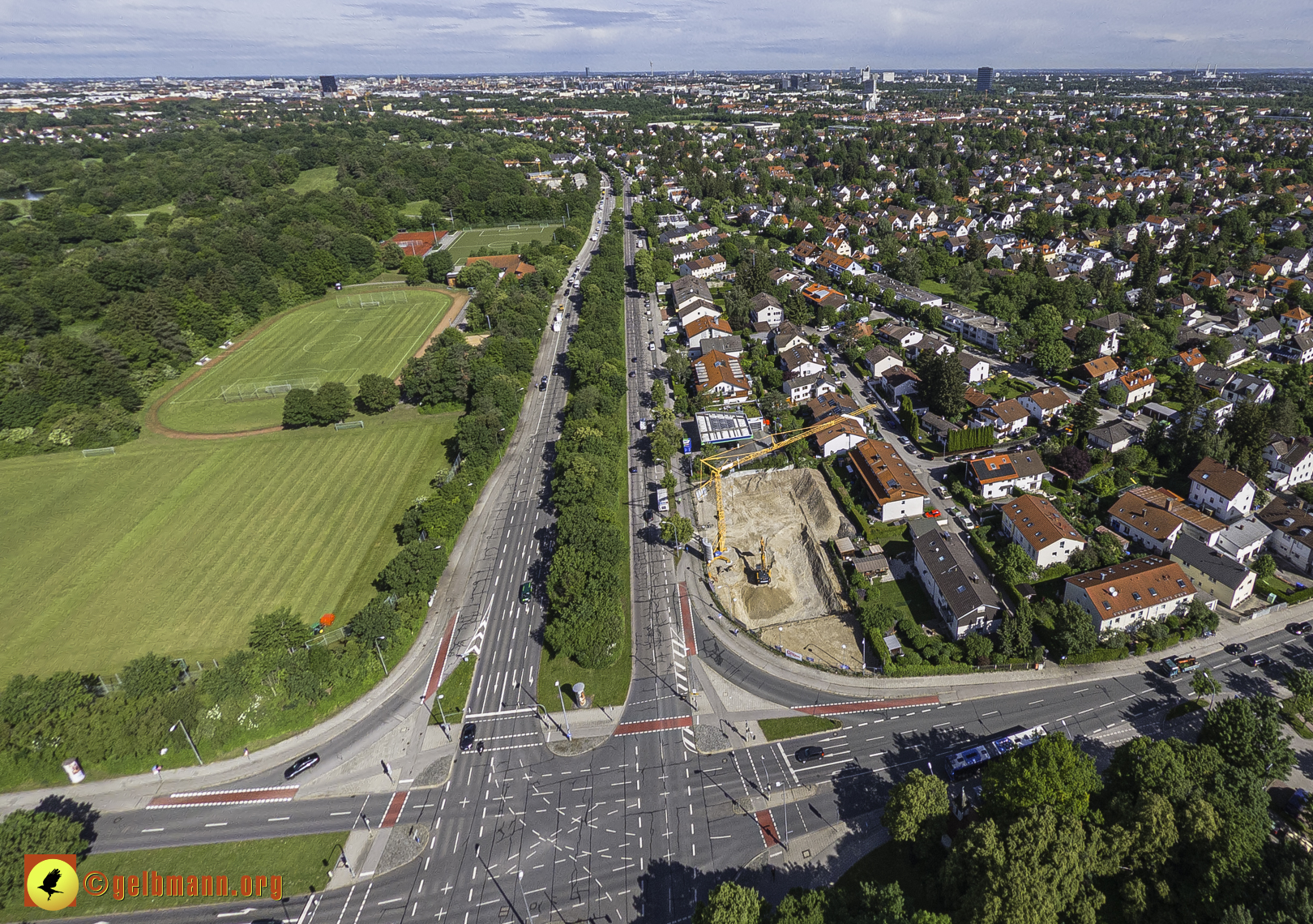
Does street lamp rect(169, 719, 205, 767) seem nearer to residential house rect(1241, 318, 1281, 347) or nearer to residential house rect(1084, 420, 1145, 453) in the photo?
residential house rect(1084, 420, 1145, 453)

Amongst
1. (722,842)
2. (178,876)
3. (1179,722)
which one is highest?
(1179,722)

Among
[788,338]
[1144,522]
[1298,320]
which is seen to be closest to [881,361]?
[788,338]

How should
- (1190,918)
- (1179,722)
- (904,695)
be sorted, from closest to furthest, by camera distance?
(1190,918)
(1179,722)
(904,695)

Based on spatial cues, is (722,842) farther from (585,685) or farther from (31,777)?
(31,777)

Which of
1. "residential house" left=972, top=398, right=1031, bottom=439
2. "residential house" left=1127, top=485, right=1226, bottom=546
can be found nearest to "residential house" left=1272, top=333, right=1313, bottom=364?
"residential house" left=972, top=398, right=1031, bottom=439

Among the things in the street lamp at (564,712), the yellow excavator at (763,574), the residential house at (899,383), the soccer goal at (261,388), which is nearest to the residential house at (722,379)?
the residential house at (899,383)

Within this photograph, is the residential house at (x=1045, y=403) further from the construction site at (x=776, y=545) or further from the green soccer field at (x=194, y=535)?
the green soccer field at (x=194, y=535)

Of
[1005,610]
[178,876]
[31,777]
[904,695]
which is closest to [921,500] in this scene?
[1005,610]

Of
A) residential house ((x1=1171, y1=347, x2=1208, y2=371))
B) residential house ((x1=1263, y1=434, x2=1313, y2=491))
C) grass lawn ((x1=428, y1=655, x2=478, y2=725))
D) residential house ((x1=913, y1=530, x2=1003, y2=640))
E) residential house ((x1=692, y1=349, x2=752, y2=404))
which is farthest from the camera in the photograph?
residential house ((x1=692, y1=349, x2=752, y2=404))
